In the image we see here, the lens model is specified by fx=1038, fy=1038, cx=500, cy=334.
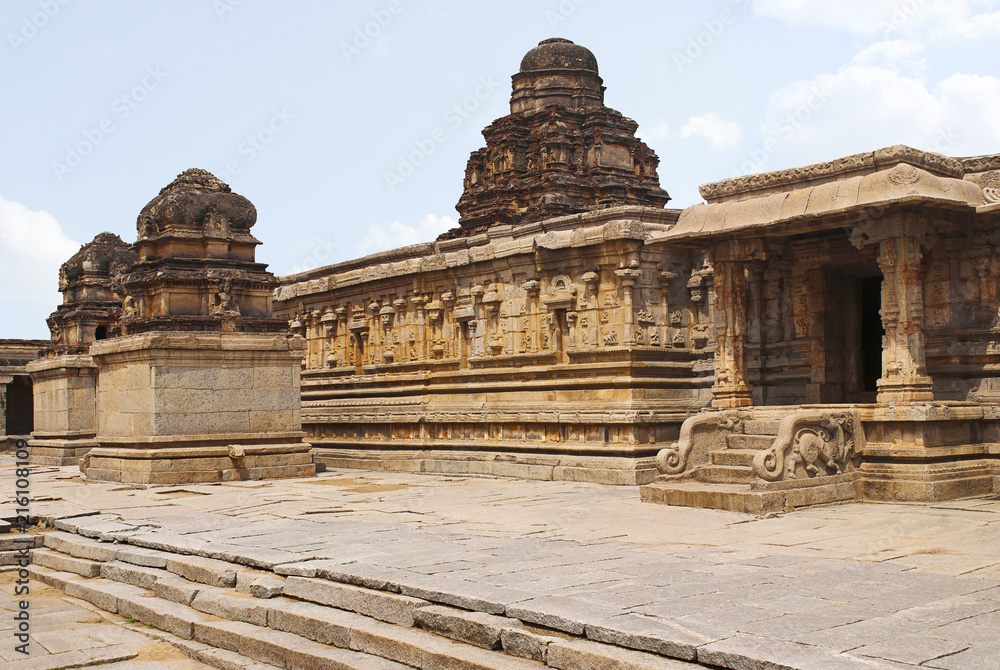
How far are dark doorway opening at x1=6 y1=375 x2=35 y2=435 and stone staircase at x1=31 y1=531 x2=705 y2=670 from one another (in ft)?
84.2

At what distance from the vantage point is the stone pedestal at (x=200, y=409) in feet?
49.6

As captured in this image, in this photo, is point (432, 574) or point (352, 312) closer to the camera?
point (432, 574)

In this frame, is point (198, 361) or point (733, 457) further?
point (198, 361)

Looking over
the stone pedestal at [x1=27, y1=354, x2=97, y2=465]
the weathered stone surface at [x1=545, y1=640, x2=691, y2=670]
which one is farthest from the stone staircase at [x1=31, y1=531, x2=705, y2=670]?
the stone pedestal at [x1=27, y1=354, x2=97, y2=465]

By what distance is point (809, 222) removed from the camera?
11688mm

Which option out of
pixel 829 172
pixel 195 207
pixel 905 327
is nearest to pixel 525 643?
pixel 905 327

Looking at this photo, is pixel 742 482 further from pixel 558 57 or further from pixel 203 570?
pixel 558 57

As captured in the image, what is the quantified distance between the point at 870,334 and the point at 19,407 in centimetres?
2762

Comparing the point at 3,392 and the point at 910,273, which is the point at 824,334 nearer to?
the point at 910,273

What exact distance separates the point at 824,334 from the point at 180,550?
8.41 metres

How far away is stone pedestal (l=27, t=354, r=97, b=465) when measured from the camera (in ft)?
68.9

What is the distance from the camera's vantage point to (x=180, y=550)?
8750 millimetres

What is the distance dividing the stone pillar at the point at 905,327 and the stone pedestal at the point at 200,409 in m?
8.79

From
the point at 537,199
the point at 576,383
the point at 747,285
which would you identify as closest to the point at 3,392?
the point at 537,199
